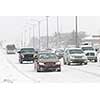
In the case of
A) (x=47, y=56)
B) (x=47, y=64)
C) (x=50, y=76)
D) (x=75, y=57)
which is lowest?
(x=50, y=76)

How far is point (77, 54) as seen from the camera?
46.8 metres

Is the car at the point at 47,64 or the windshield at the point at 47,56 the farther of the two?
the windshield at the point at 47,56

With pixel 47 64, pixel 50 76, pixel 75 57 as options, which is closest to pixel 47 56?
pixel 47 64

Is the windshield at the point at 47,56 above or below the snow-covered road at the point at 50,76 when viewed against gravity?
above

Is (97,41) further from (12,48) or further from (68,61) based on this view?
(68,61)

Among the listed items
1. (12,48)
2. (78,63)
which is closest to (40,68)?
(78,63)

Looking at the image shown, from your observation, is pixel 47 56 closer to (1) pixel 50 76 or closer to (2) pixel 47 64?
Result: (2) pixel 47 64

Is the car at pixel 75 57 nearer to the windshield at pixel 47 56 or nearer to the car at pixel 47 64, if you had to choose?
the windshield at pixel 47 56

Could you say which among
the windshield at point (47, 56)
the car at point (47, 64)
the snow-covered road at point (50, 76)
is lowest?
the snow-covered road at point (50, 76)

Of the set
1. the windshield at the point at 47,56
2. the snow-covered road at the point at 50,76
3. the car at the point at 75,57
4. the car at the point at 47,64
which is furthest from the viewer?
the car at the point at 75,57

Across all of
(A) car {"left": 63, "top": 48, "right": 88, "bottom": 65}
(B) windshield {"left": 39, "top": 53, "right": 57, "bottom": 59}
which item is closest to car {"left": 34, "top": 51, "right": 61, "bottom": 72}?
(B) windshield {"left": 39, "top": 53, "right": 57, "bottom": 59}

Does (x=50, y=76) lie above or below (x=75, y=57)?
below

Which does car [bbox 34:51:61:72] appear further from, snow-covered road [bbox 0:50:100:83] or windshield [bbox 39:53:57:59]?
snow-covered road [bbox 0:50:100:83]

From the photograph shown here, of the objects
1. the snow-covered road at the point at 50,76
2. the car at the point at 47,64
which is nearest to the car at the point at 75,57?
the snow-covered road at the point at 50,76
